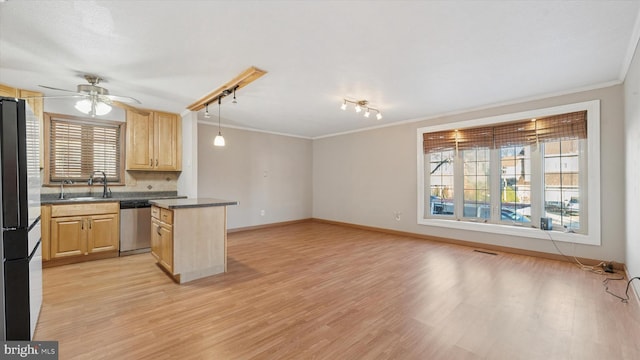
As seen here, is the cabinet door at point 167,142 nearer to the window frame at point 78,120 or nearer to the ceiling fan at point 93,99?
the window frame at point 78,120

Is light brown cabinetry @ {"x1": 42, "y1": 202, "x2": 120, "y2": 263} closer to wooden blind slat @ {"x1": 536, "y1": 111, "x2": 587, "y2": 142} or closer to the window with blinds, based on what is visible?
the window with blinds

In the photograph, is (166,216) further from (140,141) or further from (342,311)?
(342,311)

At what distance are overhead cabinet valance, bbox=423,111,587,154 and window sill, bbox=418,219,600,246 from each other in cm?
138

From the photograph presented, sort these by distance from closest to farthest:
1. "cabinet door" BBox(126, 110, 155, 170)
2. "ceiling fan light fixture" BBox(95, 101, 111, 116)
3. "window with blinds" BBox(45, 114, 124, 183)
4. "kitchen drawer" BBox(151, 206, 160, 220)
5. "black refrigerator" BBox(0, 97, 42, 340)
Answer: "black refrigerator" BBox(0, 97, 42, 340), "ceiling fan light fixture" BBox(95, 101, 111, 116), "kitchen drawer" BBox(151, 206, 160, 220), "window with blinds" BBox(45, 114, 124, 183), "cabinet door" BBox(126, 110, 155, 170)

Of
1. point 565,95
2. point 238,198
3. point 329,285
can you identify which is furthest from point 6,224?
point 565,95

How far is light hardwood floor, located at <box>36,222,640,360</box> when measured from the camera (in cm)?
190

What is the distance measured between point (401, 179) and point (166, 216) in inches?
176

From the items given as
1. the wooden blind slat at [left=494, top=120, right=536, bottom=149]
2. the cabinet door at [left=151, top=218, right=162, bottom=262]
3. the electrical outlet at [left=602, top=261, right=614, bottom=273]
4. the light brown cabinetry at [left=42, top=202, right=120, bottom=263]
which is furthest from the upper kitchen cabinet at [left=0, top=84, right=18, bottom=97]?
the electrical outlet at [left=602, top=261, right=614, bottom=273]

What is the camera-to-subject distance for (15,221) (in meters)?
1.79


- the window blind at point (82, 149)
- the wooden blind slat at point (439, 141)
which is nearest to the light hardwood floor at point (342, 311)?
the window blind at point (82, 149)

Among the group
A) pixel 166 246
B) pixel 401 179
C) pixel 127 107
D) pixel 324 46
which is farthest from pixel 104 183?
pixel 401 179

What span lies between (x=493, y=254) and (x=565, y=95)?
8.51 feet

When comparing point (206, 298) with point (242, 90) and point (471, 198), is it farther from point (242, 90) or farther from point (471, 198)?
point (471, 198)

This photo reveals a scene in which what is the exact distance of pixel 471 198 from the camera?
4938 mm
